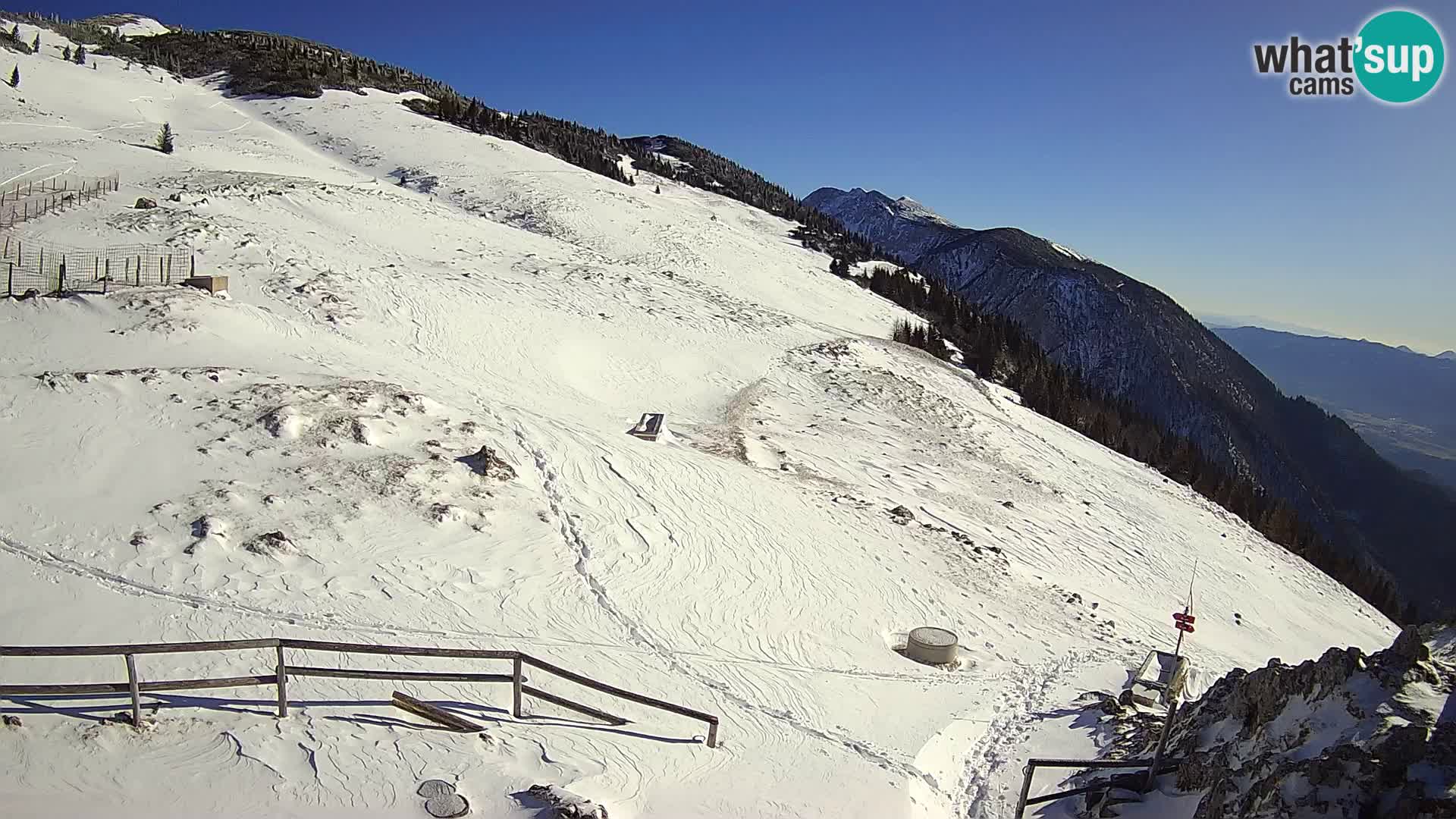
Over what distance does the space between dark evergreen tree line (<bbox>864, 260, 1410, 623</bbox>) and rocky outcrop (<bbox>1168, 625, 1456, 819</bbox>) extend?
29.5 metres

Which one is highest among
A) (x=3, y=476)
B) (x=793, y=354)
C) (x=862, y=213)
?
(x=862, y=213)

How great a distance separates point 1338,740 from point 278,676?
1071 cm

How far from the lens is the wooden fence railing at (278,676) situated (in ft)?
24.2

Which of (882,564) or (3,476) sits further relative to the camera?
(882,564)

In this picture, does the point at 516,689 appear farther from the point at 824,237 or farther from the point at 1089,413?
the point at 824,237

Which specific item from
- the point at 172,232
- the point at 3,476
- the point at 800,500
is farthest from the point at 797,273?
the point at 3,476

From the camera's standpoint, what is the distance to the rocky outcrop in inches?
240

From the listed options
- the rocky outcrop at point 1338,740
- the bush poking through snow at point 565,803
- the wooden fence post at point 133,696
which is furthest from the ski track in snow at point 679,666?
the wooden fence post at point 133,696

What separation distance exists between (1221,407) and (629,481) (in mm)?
106391

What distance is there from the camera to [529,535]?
1449cm

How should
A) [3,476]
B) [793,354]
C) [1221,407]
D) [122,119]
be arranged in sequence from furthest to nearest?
1. [1221,407]
2. [122,119]
3. [793,354]
4. [3,476]

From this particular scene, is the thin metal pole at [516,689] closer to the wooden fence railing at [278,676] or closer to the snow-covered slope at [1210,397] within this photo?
the wooden fence railing at [278,676]

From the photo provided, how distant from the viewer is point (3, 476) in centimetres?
1235

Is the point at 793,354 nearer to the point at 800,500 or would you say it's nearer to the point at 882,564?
the point at 800,500
